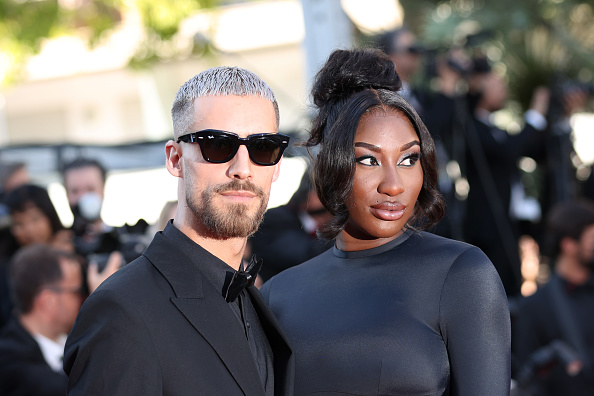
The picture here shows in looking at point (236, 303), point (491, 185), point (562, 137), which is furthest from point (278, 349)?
point (562, 137)

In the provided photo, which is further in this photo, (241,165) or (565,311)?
(565,311)

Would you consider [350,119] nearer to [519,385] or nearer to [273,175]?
[273,175]

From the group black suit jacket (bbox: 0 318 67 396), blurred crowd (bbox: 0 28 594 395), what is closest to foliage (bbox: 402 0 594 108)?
blurred crowd (bbox: 0 28 594 395)

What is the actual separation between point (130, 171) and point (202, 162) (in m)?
3.86

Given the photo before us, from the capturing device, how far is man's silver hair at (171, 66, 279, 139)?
2.09m

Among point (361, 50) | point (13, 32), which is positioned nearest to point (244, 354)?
point (361, 50)

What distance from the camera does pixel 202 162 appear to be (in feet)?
6.77

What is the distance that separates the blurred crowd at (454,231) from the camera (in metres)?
3.96

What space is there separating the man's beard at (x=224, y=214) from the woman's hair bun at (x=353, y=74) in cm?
56

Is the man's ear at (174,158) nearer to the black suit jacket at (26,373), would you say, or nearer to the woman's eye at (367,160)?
the woman's eye at (367,160)

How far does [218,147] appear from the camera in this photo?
2.04m

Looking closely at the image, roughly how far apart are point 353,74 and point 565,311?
2770 millimetres

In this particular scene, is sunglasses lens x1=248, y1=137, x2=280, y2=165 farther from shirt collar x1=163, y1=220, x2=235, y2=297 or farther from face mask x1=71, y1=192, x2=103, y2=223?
face mask x1=71, y1=192, x2=103, y2=223

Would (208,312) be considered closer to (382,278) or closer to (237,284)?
(237,284)
